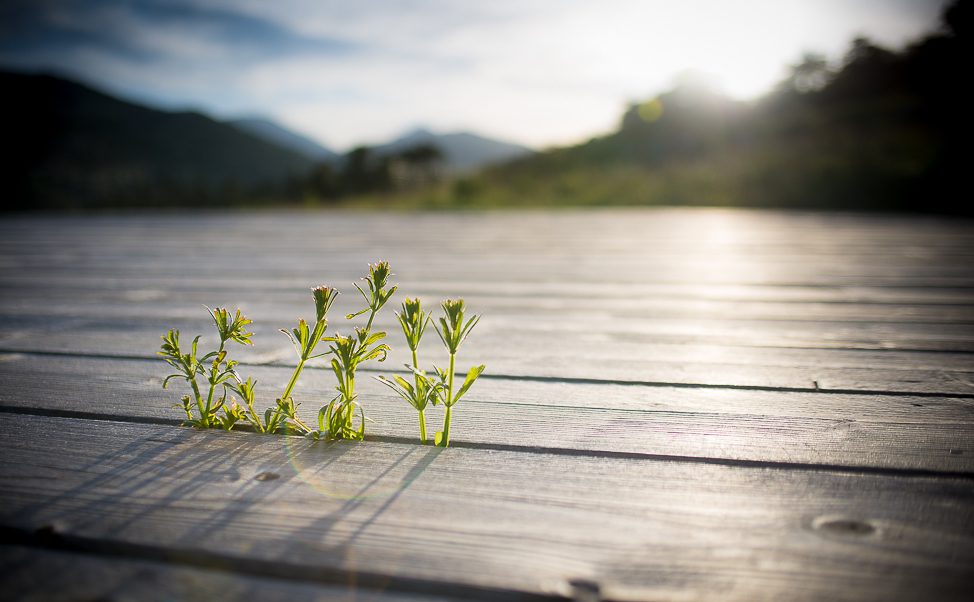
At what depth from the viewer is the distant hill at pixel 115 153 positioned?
7.77 m

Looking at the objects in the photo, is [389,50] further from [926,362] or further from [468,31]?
[926,362]

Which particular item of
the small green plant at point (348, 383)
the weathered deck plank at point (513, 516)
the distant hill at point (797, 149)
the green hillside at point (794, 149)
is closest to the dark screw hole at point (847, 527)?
the weathered deck plank at point (513, 516)

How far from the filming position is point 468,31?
28.9 ft

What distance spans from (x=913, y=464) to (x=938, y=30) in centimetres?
2148

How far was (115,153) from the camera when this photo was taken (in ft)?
114

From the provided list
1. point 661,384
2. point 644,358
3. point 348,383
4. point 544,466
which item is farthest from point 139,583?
point 644,358

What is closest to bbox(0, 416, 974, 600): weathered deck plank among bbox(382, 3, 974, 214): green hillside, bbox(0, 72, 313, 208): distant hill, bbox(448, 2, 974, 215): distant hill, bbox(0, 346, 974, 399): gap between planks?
bbox(0, 346, 974, 399): gap between planks

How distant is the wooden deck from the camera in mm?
511

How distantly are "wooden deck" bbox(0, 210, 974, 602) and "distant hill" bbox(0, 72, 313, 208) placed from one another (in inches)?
281

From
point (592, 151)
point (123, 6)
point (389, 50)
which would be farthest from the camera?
→ point (592, 151)

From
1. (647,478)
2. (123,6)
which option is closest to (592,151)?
(123,6)

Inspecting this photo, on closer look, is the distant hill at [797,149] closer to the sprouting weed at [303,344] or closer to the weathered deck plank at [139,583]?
the sprouting weed at [303,344]

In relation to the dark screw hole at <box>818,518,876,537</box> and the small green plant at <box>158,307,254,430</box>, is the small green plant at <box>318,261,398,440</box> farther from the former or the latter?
the dark screw hole at <box>818,518,876,537</box>

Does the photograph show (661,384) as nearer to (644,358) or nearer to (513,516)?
(644,358)
